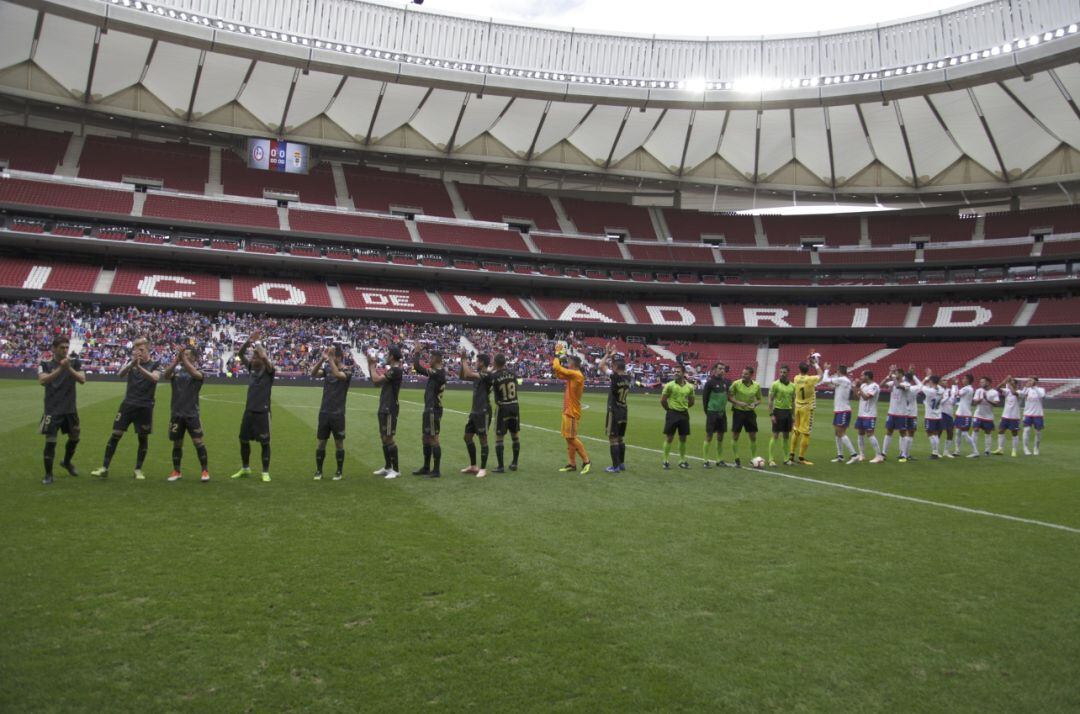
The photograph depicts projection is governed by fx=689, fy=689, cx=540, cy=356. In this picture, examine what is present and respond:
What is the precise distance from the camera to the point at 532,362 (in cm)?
4622

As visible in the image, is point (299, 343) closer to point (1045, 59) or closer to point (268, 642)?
point (268, 642)

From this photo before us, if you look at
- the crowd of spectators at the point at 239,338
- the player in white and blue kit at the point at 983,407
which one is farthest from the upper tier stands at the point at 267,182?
the player in white and blue kit at the point at 983,407

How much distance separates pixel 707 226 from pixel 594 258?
1266 cm

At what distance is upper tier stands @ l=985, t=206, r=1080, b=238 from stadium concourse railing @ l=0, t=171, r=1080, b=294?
105 cm

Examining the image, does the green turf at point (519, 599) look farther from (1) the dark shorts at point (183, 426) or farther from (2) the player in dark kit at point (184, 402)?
(1) the dark shorts at point (183, 426)

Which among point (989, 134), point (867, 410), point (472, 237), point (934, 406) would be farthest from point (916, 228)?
point (867, 410)

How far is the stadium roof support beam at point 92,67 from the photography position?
39.5 m

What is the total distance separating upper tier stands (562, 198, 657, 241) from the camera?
199 feet

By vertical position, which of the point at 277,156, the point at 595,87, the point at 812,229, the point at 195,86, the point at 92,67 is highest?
the point at 595,87

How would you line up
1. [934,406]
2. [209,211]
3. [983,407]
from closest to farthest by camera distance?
[934,406]
[983,407]
[209,211]

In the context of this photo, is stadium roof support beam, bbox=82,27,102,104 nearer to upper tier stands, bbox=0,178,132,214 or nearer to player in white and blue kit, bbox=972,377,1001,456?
upper tier stands, bbox=0,178,132,214

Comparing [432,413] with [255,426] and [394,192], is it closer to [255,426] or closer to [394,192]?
[255,426]

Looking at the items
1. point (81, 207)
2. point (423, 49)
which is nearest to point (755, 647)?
point (423, 49)

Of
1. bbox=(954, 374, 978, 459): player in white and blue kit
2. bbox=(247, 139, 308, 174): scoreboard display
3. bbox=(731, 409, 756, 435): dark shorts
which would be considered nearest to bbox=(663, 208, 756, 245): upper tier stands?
bbox=(247, 139, 308, 174): scoreboard display
